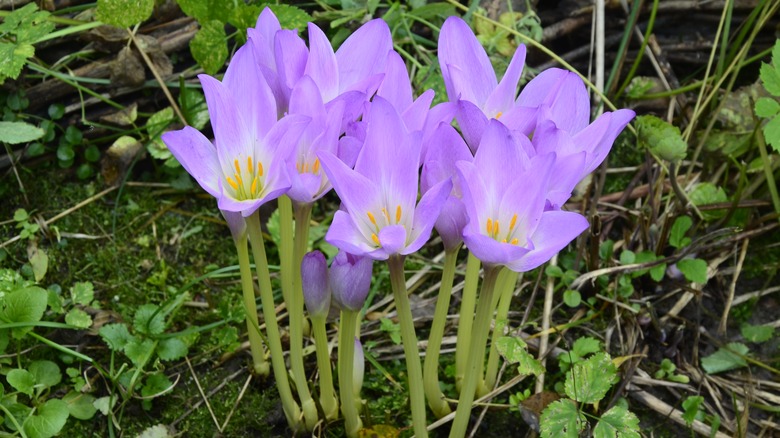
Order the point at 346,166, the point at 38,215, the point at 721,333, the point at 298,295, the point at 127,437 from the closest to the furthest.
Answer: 1. the point at 346,166
2. the point at 298,295
3. the point at 127,437
4. the point at 721,333
5. the point at 38,215

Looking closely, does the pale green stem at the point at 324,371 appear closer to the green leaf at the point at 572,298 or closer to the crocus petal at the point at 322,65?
the crocus petal at the point at 322,65

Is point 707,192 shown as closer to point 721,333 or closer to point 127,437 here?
point 721,333

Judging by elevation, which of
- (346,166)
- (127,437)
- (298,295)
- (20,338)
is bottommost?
(127,437)

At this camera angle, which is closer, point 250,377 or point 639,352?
point 250,377

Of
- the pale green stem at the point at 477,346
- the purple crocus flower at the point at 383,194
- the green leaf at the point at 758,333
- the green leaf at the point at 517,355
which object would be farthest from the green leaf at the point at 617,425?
the green leaf at the point at 758,333

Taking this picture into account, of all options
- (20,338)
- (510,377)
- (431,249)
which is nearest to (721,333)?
(510,377)


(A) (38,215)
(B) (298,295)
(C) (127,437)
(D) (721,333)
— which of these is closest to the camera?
(B) (298,295)

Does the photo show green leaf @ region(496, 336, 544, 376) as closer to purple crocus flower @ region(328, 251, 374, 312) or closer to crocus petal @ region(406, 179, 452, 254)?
purple crocus flower @ region(328, 251, 374, 312)
